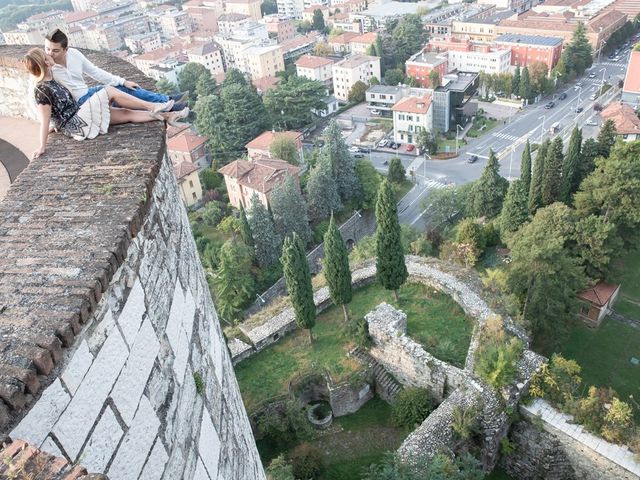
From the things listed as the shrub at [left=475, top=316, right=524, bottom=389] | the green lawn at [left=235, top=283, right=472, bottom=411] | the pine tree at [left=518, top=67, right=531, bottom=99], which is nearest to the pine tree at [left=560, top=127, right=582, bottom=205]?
the green lawn at [left=235, top=283, right=472, bottom=411]

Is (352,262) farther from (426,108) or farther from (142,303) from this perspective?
(426,108)

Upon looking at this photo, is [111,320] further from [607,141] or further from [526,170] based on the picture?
[607,141]

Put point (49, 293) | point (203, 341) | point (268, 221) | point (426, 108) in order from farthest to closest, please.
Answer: point (426, 108) → point (268, 221) → point (203, 341) → point (49, 293)

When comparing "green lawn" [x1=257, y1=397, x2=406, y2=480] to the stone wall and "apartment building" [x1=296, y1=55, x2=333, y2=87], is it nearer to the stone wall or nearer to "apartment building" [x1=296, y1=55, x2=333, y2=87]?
the stone wall

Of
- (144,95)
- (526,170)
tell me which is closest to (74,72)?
(144,95)

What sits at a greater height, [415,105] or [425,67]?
[425,67]

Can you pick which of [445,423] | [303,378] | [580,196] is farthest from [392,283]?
[580,196]
